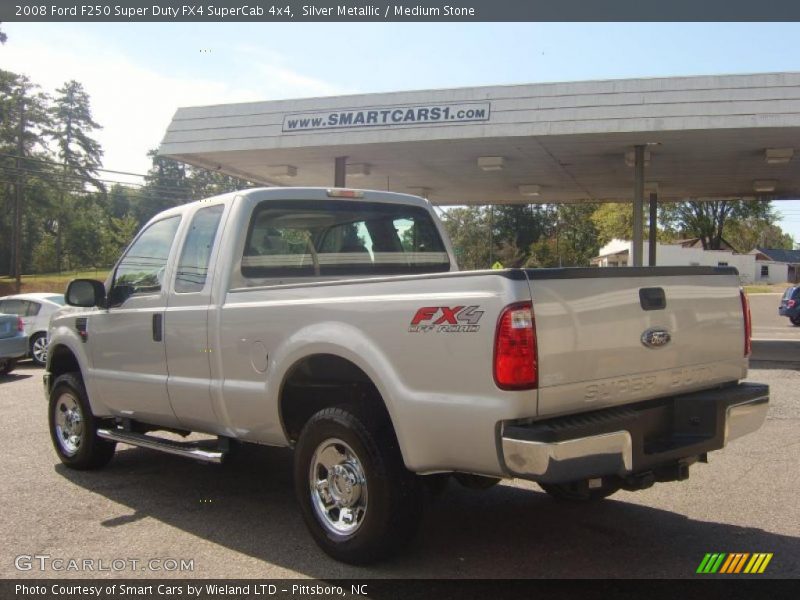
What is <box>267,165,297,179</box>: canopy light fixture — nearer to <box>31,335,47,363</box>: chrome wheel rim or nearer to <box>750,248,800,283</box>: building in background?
<box>31,335,47,363</box>: chrome wheel rim

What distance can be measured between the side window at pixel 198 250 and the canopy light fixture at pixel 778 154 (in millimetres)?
13529

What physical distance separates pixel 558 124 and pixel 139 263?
31.1 ft

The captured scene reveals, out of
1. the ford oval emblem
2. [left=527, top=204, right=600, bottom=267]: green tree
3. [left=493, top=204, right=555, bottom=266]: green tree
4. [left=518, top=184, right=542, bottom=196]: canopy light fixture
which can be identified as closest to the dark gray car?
[left=518, top=184, right=542, bottom=196]: canopy light fixture

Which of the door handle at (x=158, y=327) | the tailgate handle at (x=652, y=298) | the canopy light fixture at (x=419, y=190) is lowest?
the door handle at (x=158, y=327)

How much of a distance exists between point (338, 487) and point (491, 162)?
44.0 ft

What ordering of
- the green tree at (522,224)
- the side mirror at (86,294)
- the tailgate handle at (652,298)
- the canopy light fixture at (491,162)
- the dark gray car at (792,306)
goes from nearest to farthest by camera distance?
1. the tailgate handle at (652,298)
2. the side mirror at (86,294)
3. the canopy light fixture at (491,162)
4. the dark gray car at (792,306)
5. the green tree at (522,224)

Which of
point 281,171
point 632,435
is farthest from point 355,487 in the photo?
point 281,171

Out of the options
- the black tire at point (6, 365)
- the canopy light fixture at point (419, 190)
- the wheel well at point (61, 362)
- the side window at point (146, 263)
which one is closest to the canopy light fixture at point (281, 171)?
the canopy light fixture at point (419, 190)

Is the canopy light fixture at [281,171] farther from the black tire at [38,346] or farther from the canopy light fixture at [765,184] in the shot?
the canopy light fixture at [765,184]

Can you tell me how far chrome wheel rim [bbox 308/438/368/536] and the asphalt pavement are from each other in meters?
0.24

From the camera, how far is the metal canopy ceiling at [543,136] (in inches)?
500

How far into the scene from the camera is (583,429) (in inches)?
133

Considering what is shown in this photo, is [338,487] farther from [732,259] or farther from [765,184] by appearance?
[732,259]

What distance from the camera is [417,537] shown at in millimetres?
4535
